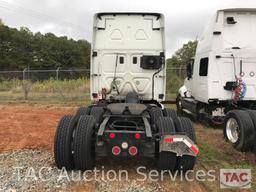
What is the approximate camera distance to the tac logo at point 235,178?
218 inches

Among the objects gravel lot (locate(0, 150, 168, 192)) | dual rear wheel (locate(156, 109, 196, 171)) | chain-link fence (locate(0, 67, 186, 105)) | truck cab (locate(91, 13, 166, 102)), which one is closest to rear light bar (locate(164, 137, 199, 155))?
dual rear wheel (locate(156, 109, 196, 171))

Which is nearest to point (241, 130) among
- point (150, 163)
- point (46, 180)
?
point (150, 163)

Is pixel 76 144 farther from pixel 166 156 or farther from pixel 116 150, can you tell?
pixel 166 156

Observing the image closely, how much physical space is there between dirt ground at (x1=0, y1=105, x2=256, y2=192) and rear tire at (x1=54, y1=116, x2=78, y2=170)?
0.61m

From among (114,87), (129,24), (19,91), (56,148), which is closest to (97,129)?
(56,148)

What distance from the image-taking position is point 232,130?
8.12 m

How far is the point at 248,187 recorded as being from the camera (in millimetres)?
5445

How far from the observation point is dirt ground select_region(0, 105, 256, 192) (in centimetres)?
548

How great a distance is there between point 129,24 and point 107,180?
4910 millimetres

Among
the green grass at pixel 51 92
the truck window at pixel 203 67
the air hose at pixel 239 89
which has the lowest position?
the green grass at pixel 51 92

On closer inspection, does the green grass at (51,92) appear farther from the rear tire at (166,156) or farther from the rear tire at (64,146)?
the rear tire at (166,156)

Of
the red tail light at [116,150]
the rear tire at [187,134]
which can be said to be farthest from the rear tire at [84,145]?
the rear tire at [187,134]

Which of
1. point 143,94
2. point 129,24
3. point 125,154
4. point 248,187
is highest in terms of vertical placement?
point 129,24

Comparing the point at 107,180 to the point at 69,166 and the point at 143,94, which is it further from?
the point at 143,94
